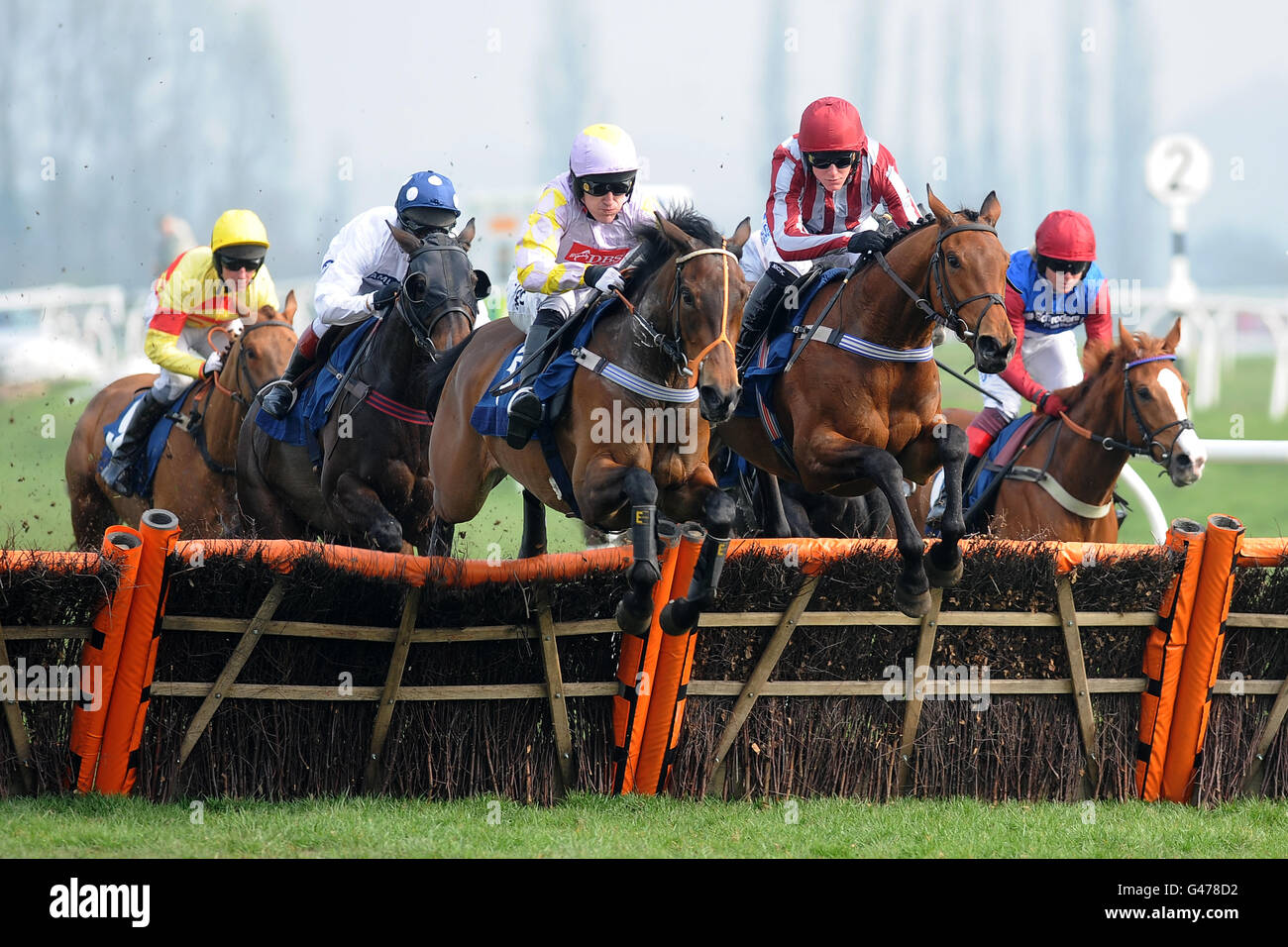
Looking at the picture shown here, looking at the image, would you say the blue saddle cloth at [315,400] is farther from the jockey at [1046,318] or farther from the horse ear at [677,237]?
the jockey at [1046,318]

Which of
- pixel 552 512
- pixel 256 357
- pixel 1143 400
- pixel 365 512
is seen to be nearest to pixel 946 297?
pixel 1143 400

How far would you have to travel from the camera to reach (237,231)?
8.09 metres

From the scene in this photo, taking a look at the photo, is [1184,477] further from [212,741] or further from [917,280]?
[212,741]

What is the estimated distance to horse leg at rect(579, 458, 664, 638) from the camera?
506 centimetres

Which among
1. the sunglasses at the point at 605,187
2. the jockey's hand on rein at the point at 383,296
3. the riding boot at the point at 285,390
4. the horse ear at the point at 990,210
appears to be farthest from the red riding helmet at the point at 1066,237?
the riding boot at the point at 285,390

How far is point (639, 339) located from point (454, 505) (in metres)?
1.51

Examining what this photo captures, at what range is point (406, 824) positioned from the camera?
488 cm

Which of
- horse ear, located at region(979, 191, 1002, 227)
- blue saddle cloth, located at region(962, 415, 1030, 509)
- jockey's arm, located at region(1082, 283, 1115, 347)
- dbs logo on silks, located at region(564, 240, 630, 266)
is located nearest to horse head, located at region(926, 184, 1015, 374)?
horse ear, located at region(979, 191, 1002, 227)

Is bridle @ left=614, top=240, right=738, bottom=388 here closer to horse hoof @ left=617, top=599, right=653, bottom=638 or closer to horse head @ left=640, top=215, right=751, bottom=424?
horse head @ left=640, top=215, right=751, bottom=424

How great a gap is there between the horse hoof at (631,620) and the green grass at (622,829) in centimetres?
65

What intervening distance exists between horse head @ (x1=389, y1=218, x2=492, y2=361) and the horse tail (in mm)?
26

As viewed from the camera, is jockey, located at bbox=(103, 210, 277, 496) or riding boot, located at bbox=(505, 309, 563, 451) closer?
riding boot, located at bbox=(505, 309, 563, 451)

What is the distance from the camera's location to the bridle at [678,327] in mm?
4961
